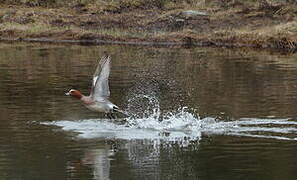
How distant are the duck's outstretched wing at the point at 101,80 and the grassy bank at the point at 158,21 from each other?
94.0 feet

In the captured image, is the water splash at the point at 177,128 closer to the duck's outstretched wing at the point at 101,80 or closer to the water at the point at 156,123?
the water at the point at 156,123

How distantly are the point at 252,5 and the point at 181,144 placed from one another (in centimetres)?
4420

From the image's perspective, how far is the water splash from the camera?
60.2 ft

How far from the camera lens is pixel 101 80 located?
19391 millimetres

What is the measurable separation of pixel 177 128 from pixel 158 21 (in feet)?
125

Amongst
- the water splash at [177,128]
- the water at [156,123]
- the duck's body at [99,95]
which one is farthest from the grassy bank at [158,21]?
the duck's body at [99,95]

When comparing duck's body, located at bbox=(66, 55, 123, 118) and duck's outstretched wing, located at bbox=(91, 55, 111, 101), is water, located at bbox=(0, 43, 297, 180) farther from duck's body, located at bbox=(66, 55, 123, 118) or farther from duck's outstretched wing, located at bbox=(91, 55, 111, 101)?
duck's outstretched wing, located at bbox=(91, 55, 111, 101)

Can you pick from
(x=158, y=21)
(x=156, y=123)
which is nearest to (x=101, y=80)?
(x=156, y=123)

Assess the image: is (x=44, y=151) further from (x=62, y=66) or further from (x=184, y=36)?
(x=184, y=36)

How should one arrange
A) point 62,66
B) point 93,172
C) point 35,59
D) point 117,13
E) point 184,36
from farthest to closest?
1. point 117,13
2. point 184,36
3. point 35,59
4. point 62,66
5. point 93,172

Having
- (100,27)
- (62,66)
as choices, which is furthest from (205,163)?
(100,27)

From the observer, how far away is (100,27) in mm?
56844

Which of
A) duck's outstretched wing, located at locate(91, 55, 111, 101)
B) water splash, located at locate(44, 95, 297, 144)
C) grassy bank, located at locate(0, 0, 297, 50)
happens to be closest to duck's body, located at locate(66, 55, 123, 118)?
duck's outstretched wing, located at locate(91, 55, 111, 101)

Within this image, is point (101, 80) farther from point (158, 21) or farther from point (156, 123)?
point (158, 21)
